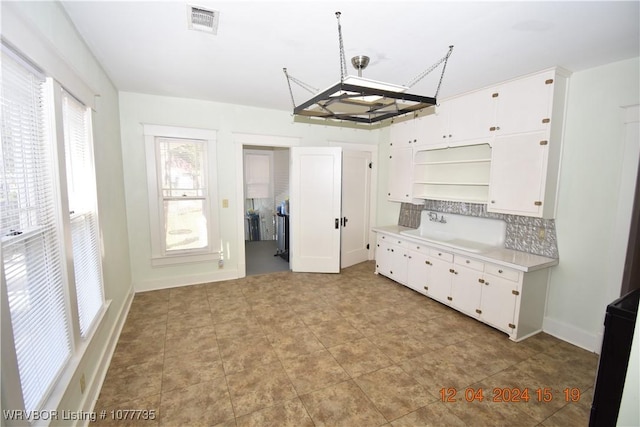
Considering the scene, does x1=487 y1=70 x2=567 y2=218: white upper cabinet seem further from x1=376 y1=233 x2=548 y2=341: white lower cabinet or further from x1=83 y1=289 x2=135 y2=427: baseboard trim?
x1=83 y1=289 x2=135 y2=427: baseboard trim

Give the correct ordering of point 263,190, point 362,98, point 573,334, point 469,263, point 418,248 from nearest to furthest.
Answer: point 362,98
point 573,334
point 469,263
point 418,248
point 263,190

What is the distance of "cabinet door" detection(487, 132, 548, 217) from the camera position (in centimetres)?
281

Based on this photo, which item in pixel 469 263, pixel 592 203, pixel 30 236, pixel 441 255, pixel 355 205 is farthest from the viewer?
pixel 355 205

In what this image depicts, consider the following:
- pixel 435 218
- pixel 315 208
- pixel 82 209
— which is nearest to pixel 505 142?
pixel 435 218

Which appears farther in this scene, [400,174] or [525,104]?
[400,174]

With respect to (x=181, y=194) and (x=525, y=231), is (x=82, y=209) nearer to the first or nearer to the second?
(x=181, y=194)

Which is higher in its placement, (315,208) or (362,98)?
(362,98)

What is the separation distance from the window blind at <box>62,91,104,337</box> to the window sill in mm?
1592

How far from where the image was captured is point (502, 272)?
289 centimetres

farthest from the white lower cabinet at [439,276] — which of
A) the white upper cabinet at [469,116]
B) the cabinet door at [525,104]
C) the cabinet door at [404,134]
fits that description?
the cabinet door at [404,134]

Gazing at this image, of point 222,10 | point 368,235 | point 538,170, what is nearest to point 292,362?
point 222,10

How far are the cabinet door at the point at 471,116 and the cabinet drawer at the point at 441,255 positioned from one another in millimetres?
1419

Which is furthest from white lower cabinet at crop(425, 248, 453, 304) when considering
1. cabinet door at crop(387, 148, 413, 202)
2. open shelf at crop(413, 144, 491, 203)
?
cabinet door at crop(387, 148, 413, 202)

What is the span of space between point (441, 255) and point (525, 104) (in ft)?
6.08
